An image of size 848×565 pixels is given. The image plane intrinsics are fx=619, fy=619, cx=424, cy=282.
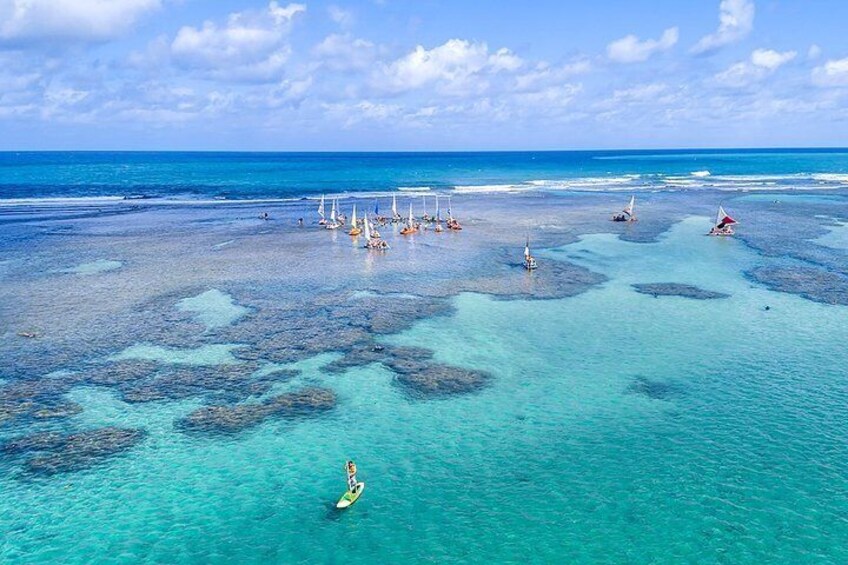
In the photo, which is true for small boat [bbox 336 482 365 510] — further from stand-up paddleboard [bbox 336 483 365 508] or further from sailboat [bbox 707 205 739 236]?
sailboat [bbox 707 205 739 236]

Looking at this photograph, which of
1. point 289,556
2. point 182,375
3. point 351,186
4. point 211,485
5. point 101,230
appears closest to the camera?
point 289,556

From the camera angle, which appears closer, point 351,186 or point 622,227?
point 622,227

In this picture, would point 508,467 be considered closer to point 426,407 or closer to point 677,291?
point 426,407

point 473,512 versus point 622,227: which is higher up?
point 622,227

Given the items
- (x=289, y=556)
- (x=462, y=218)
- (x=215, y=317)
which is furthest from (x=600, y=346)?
(x=462, y=218)

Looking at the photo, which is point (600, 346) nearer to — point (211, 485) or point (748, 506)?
point (748, 506)

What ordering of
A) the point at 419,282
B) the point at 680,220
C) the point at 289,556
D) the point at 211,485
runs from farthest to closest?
the point at 680,220, the point at 419,282, the point at 211,485, the point at 289,556

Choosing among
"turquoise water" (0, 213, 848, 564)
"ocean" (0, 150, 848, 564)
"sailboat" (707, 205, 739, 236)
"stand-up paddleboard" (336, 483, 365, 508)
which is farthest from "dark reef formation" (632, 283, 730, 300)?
"stand-up paddleboard" (336, 483, 365, 508)

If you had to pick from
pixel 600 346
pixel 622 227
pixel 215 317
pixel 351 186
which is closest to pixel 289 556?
pixel 600 346
